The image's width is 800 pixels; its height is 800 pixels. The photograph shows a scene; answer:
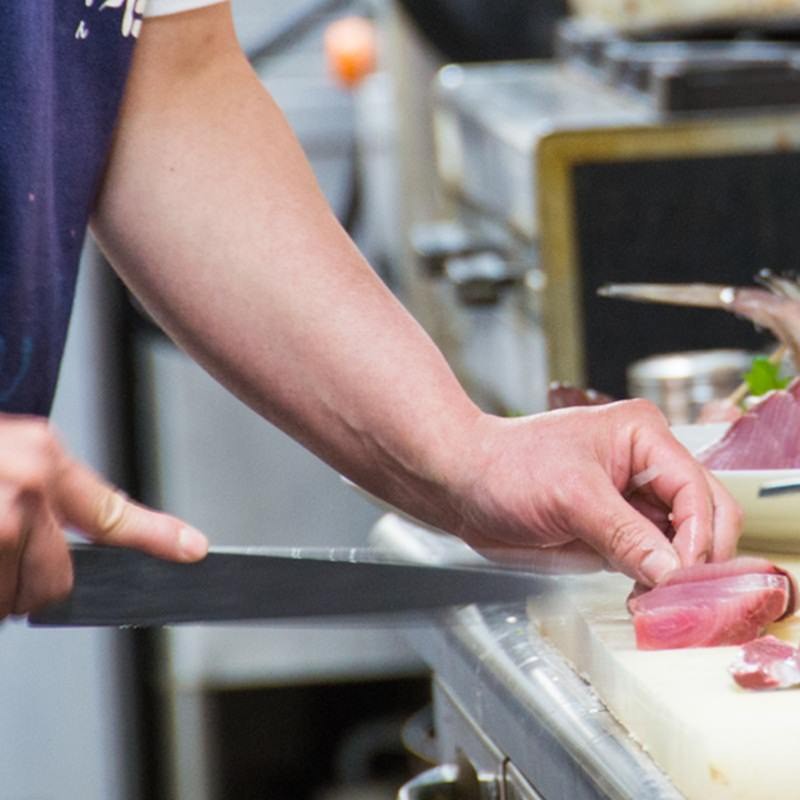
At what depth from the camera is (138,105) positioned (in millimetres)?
1526

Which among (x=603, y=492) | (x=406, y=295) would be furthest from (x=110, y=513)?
(x=406, y=295)

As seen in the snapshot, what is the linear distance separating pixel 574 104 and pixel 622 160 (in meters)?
0.36

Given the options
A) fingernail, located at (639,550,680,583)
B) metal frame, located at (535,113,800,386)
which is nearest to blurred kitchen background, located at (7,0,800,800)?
metal frame, located at (535,113,800,386)

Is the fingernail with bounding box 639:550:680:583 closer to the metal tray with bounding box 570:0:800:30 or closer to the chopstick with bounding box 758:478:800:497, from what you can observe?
the chopstick with bounding box 758:478:800:497

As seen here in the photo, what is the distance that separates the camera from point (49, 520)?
1058 millimetres

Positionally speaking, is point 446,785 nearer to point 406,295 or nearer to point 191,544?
point 191,544

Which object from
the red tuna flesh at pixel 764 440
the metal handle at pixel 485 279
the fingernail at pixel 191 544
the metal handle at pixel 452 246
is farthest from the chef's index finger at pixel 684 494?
the metal handle at pixel 452 246

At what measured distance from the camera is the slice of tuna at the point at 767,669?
1.03m

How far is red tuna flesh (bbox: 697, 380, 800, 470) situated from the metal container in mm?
→ 446

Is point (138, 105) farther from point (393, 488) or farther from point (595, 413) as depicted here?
point (595, 413)

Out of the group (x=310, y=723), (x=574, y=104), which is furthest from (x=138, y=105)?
(x=310, y=723)

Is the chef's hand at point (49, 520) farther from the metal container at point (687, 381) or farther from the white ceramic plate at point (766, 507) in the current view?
the metal container at point (687, 381)

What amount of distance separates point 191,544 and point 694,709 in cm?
31

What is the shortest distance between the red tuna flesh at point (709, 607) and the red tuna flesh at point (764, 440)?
24 centimetres
